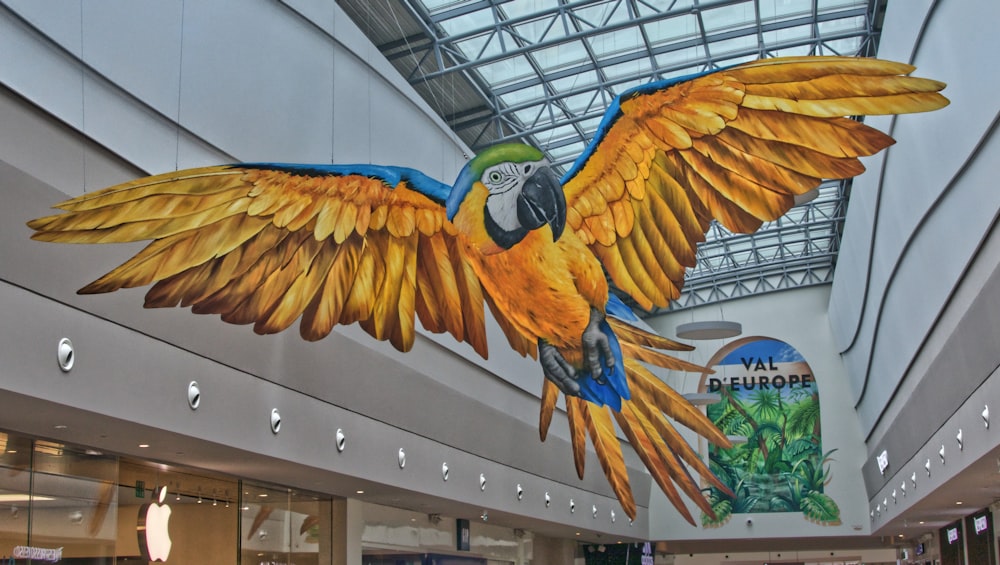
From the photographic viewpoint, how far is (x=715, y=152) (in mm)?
12133

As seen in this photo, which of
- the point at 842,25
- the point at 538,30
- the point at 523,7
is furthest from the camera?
the point at 842,25

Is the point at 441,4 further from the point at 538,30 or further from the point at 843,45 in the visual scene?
the point at 843,45

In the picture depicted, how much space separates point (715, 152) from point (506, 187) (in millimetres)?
2519

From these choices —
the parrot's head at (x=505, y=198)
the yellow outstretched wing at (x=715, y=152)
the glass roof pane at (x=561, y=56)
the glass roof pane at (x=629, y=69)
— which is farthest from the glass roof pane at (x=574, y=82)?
the parrot's head at (x=505, y=198)

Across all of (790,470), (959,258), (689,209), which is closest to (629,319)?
(689,209)

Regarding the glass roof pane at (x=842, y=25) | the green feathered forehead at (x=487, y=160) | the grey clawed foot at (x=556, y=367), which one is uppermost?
the glass roof pane at (x=842, y=25)

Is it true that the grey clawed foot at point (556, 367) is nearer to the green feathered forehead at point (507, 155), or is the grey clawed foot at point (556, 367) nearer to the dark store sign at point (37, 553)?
the green feathered forehead at point (507, 155)

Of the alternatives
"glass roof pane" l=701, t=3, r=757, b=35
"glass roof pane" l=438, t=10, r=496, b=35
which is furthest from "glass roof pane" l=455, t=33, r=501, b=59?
"glass roof pane" l=701, t=3, r=757, b=35

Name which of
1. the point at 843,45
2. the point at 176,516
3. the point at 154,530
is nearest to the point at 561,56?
the point at 843,45

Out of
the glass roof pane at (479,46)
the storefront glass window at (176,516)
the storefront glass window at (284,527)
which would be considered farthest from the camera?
the glass roof pane at (479,46)

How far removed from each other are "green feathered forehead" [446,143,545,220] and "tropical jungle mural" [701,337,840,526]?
2993 cm

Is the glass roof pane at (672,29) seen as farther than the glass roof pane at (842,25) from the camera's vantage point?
No

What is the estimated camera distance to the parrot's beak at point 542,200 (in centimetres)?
1266

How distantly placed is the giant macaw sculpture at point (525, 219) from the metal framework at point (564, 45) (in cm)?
910
